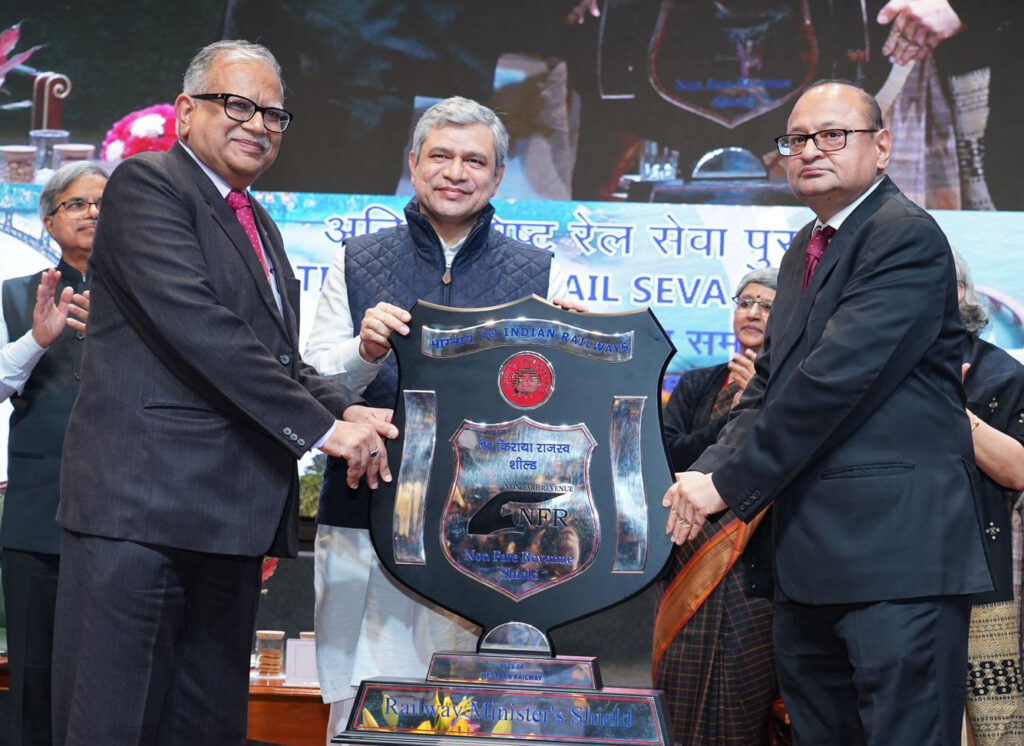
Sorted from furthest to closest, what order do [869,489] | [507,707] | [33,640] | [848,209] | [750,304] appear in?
1. [750,304]
2. [33,640]
3. [848,209]
4. [869,489]
5. [507,707]

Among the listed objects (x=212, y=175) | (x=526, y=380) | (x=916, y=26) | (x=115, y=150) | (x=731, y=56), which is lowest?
(x=526, y=380)

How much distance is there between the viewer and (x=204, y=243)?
2.23m

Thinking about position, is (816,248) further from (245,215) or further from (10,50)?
(10,50)

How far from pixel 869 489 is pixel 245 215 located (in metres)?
1.39

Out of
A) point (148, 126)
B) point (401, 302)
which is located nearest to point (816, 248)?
point (401, 302)

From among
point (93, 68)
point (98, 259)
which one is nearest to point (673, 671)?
point (98, 259)

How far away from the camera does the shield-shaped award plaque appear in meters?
2.15

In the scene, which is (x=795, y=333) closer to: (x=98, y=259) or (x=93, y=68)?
(x=98, y=259)

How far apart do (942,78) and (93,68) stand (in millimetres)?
3340

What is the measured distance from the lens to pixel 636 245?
4391 millimetres

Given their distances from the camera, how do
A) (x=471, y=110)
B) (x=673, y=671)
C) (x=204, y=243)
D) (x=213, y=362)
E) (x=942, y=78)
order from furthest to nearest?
(x=942, y=78), (x=673, y=671), (x=471, y=110), (x=204, y=243), (x=213, y=362)

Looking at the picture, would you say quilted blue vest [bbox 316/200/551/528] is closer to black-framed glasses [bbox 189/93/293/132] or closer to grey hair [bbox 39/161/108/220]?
black-framed glasses [bbox 189/93/293/132]

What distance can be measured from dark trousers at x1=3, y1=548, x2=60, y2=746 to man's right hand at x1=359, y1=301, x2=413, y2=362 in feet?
4.42

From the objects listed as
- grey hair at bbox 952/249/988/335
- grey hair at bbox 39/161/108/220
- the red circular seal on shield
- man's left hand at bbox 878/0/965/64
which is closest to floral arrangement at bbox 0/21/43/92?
grey hair at bbox 39/161/108/220
